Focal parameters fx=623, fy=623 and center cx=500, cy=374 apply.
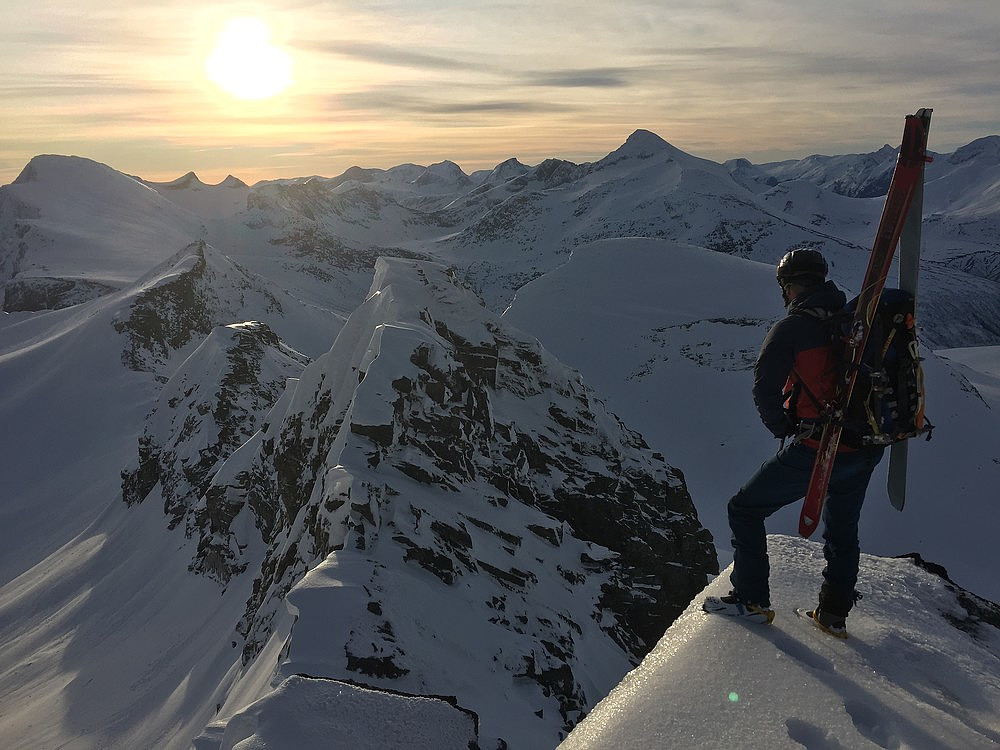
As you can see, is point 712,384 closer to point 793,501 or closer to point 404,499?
point 404,499

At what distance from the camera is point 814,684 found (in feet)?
15.3

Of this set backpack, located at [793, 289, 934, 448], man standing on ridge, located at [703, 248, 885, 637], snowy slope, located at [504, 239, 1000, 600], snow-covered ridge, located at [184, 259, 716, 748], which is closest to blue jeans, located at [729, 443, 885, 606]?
man standing on ridge, located at [703, 248, 885, 637]

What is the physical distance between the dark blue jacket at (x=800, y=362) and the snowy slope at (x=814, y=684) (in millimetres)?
1845

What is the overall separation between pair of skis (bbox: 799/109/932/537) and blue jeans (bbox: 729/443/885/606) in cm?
14

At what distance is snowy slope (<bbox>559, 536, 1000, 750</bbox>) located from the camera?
4.19 metres

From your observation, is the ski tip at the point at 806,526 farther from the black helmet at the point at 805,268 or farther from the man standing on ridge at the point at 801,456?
the black helmet at the point at 805,268

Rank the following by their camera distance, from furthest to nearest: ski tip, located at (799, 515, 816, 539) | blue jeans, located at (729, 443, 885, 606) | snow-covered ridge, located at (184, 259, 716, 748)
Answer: snow-covered ridge, located at (184, 259, 716, 748) → ski tip, located at (799, 515, 816, 539) → blue jeans, located at (729, 443, 885, 606)

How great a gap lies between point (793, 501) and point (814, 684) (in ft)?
5.30

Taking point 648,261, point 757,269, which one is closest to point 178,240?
point 648,261

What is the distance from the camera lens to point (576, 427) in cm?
3095

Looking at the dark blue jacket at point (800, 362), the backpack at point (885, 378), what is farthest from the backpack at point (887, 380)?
the dark blue jacket at point (800, 362)

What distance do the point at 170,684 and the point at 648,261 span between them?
59172 mm

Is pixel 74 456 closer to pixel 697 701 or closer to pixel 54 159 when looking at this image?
pixel 697 701

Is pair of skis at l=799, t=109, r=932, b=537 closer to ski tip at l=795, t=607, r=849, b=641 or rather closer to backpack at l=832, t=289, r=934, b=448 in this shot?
backpack at l=832, t=289, r=934, b=448
